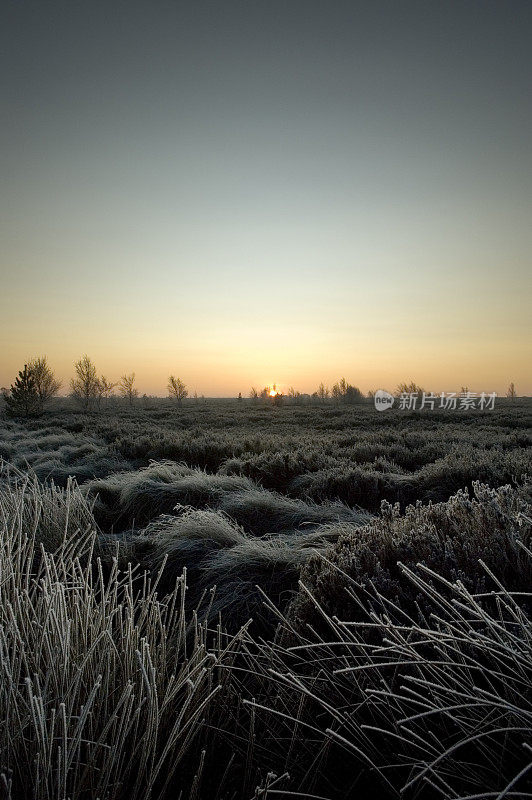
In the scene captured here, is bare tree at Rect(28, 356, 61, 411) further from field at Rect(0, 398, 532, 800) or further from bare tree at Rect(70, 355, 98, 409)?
field at Rect(0, 398, 532, 800)

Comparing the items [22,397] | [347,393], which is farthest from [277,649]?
[347,393]

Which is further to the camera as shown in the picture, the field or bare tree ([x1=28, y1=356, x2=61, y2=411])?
bare tree ([x1=28, y1=356, x2=61, y2=411])

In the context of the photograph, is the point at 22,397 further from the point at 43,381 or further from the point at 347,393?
the point at 347,393

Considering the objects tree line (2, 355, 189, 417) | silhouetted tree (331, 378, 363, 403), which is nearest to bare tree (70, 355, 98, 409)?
tree line (2, 355, 189, 417)

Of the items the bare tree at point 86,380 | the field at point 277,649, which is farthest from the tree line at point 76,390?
the field at point 277,649

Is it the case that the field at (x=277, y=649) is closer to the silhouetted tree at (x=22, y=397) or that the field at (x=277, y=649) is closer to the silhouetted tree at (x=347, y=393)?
Result: the silhouetted tree at (x=22, y=397)

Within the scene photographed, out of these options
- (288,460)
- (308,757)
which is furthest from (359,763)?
(288,460)

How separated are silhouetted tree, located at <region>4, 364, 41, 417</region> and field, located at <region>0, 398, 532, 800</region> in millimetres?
36517

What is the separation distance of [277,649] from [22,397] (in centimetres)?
4175

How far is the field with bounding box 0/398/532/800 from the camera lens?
4.50 ft

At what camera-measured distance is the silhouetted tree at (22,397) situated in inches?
1512

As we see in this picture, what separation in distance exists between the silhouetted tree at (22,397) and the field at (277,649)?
36517 millimetres

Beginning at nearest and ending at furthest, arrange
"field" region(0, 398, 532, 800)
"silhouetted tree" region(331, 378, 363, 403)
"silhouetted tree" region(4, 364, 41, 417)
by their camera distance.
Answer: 1. "field" region(0, 398, 532, 800)
2. "silhouetted tree" region(4, 364, 41, 417)
3. "silhouetted tree" region(331, 378, 363, 403)

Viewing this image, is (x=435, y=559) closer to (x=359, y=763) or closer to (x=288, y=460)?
(x=359, y=763)
